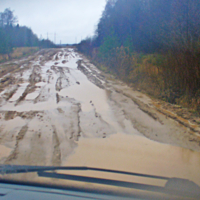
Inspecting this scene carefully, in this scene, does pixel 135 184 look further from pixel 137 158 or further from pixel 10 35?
pixel 10 35

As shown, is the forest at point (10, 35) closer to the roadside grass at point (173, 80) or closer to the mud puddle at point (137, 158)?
the roadside grass at point (173, 80)

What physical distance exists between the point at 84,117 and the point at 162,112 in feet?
7.91

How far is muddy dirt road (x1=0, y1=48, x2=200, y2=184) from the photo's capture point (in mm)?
3588

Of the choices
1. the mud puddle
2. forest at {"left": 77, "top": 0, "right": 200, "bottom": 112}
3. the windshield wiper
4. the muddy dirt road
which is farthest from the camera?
forest at {"left": 77, "top": 0, "right": 200, "bottom": 112}

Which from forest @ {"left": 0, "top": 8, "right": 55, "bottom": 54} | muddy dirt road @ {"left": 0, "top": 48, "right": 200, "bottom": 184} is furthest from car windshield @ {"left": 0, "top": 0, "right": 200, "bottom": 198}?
forest @ {"left": 0, "top": 8, "right": 55, "bottom": 54}

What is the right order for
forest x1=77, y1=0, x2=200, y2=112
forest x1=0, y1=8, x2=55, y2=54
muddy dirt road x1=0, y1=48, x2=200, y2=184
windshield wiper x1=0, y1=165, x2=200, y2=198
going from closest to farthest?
windshield wiper x1=0, y1=165, x2=200, y2=198 → muddy dirt road x1=0, y1=48, x2=200, y2=184 → forest x1=77, y1=0, x2=200, y2=112 → forest x1=0, y1=8, x2=55, y2=54

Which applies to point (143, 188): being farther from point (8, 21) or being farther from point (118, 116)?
point (8, 21)

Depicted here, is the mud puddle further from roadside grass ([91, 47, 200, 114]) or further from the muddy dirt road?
roadside grass ([91, 47, 200, 114])

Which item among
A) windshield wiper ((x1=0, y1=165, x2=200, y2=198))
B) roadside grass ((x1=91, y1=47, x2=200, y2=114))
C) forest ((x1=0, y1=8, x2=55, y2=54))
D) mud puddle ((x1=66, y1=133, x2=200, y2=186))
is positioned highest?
forest ((x1=0, y1=8, x2=55, y2=54))

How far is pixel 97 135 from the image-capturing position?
4785 mm

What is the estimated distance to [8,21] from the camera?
53.0 metres

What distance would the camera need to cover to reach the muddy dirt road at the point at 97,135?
3.59 m

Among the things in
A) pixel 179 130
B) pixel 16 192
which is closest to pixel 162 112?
pixel 179 130

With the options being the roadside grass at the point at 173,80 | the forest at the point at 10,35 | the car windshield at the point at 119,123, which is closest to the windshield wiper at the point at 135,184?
the car windshield at the point at 119,123
